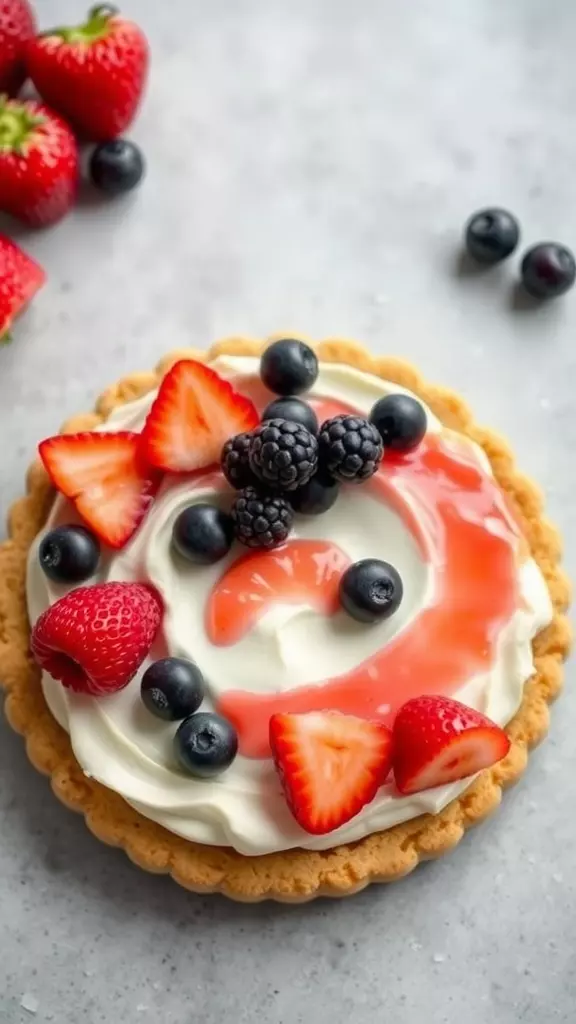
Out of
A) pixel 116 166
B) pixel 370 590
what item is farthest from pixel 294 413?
pixel 116 166

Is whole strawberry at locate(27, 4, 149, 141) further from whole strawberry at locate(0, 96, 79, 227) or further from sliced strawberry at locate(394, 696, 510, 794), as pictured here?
sliced strawberry at locate(394, 696, 510, 794)

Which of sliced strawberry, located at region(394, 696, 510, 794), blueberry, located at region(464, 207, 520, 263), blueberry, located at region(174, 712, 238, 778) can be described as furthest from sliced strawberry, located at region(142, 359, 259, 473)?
blueberry, located at region(464, 207, 520, 263)

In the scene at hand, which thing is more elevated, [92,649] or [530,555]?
[530,555]

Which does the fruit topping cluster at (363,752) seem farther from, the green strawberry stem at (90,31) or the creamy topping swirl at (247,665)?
the green strawberry stem at (90,31)

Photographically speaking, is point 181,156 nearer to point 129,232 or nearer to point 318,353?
point 129,232

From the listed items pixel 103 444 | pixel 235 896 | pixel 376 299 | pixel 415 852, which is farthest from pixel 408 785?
pixel 376 299

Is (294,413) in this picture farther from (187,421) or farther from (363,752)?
(363,752)

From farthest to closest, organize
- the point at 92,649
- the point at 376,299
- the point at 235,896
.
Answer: the point at 376,299
the point at 235,896
the point at 92,649
